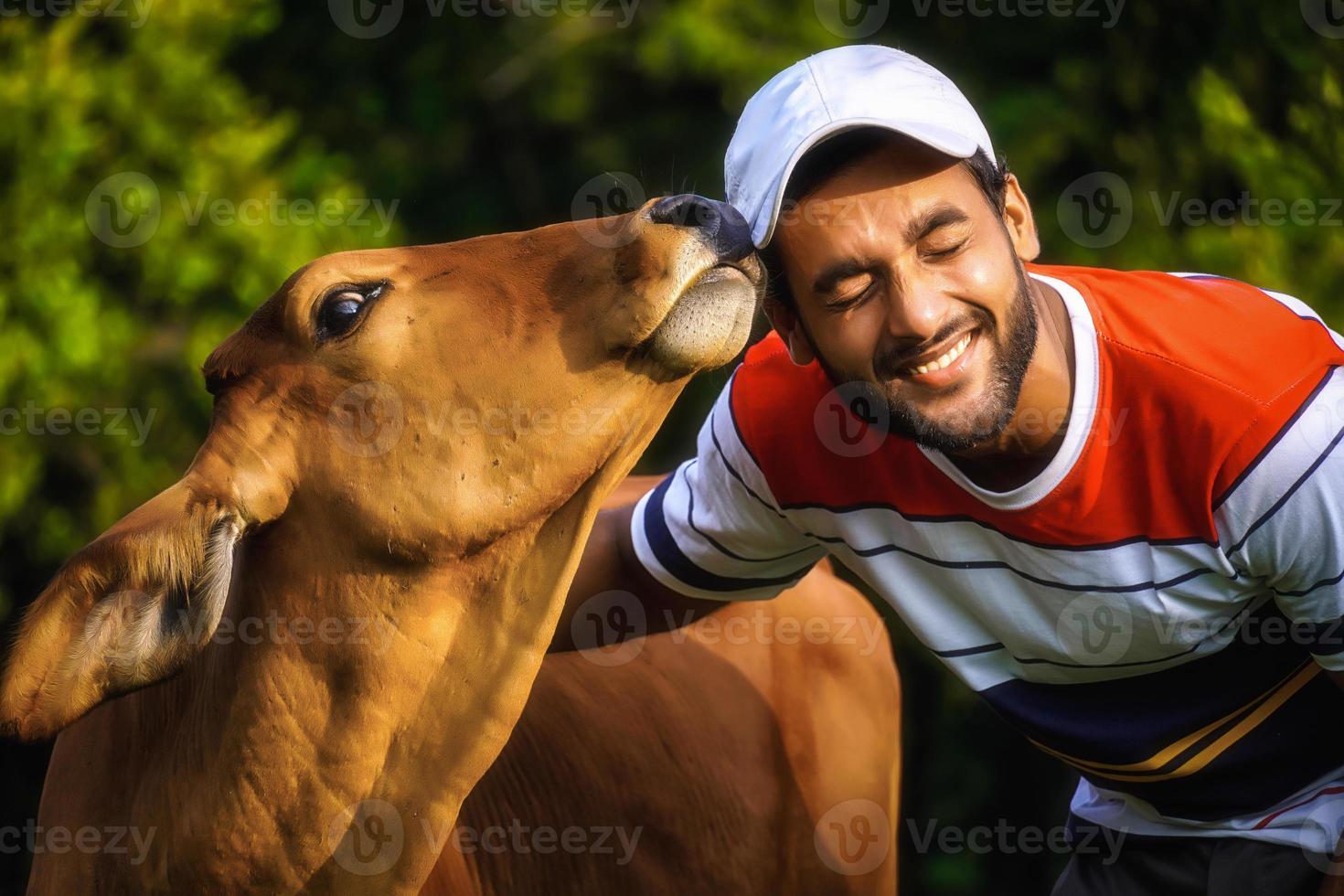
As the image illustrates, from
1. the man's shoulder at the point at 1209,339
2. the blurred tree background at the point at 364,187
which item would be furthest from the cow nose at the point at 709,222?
the blurred tree background at the point at 364,187

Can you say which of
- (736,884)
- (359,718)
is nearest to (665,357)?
(359,718)

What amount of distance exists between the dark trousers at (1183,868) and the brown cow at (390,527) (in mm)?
1408

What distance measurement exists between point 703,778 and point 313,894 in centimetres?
145

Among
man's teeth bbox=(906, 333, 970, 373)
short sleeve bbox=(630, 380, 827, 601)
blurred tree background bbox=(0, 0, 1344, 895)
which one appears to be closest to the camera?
man's teeth bbox=(906, 333, 970, 373)

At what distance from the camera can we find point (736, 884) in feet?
13.4

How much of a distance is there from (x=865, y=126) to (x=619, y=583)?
53.3 inches

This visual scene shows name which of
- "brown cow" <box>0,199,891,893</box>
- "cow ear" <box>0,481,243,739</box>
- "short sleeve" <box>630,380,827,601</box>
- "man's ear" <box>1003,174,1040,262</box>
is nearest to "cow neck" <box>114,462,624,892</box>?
"brown cow" <box>0,199,891,893</box>

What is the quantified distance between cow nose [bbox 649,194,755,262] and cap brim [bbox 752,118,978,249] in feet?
0.25

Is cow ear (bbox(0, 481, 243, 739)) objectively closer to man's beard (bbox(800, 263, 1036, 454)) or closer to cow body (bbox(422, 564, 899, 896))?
cow body (bbox(422, 564, 899, 896))

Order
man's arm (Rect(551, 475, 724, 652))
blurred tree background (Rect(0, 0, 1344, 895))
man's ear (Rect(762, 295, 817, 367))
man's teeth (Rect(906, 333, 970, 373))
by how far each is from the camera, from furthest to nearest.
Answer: blurred tree background (Rect(0, 0, 1344, 895)) → man's arm (Rect(551, 475, 724, 652)) → man's ear (Rect(762, 295, 817, 367)) → man's teeth (Rect(906, 333, 970, 373))

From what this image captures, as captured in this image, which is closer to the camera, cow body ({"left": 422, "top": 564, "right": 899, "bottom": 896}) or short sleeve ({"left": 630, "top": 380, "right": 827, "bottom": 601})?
short sleeve ({"left": 630, "top": 380, "right": 827, "bottom": 601})

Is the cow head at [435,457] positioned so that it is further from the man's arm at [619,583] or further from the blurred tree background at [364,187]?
the blurred tree background at [364,187]

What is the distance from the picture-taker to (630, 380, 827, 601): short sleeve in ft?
11.1

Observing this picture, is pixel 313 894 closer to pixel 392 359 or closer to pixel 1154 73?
pixel 392 359
